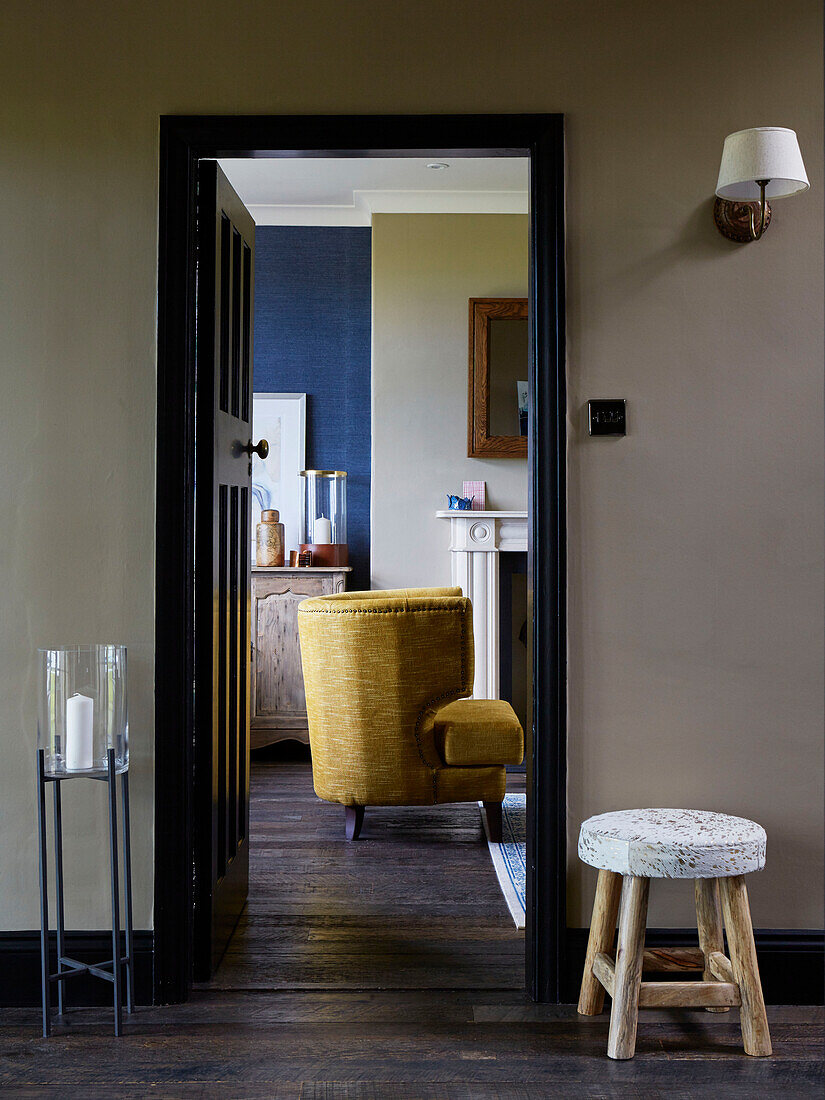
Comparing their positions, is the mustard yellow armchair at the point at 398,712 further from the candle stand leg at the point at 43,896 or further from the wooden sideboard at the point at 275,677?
the candle stand leg at the point at 43,896

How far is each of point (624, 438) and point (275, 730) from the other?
123 inches

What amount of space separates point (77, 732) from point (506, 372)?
3.69m

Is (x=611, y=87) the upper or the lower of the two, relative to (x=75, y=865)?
upper

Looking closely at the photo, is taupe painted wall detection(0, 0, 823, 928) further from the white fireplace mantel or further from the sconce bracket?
the white fireplace mantel

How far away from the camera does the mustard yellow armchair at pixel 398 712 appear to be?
138 inches

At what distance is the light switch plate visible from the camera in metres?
2.44

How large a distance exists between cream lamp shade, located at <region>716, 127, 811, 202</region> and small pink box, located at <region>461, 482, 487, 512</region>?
10.3 feet

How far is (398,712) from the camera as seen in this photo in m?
3.56

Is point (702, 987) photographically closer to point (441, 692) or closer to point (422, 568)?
point (441, 692)

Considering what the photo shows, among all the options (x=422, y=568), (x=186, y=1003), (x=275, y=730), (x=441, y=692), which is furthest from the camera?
(x=422, y=568)

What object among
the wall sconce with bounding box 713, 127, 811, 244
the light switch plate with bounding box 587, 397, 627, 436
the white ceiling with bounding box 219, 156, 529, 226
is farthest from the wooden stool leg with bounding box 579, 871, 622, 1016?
the white ceiling with bounding box 219, 156, 529, 226

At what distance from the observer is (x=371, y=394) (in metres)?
5.53

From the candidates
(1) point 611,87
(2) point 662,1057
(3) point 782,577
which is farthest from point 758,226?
(2) point 662,1057

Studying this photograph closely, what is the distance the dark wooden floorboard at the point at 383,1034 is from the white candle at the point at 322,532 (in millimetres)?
2487
